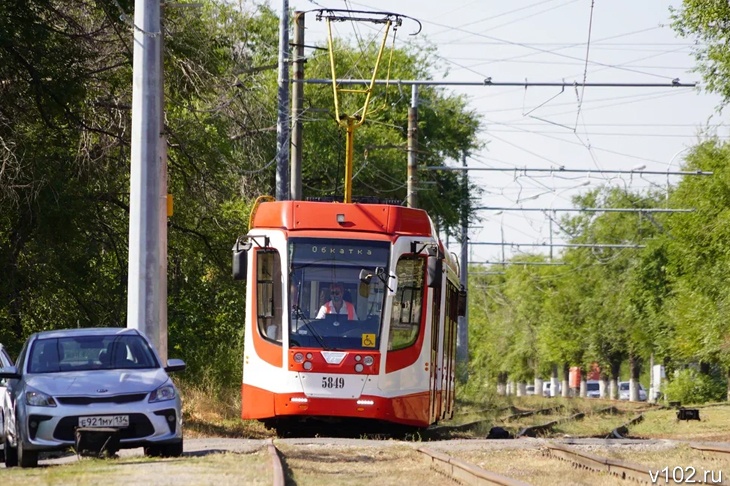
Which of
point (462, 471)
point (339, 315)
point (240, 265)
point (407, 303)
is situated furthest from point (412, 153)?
point (462, 471)

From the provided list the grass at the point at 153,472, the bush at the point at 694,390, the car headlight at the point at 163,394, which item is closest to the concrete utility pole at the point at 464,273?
the bush at the point at 694,390

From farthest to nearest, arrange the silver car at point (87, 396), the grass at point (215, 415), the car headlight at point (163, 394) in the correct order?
the grass at point (215, 415), the car headlight at point (163, 394), the silver car at point (87, 396)

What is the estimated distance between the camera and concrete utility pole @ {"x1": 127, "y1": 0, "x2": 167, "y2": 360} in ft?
60.2

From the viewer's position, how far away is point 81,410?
1445 cm

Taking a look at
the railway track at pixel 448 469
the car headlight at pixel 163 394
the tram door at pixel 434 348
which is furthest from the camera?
the tram door at pixel 434 348

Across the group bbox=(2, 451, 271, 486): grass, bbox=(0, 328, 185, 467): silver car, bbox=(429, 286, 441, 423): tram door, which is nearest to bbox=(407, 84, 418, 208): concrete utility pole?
bbox=(429, 286, 441, 423): tram door

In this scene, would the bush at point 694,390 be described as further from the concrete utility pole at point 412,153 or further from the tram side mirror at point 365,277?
the tram side mirror at point 365,277

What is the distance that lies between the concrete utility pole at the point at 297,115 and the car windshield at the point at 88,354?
11542 mm

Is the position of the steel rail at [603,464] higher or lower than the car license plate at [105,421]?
lower

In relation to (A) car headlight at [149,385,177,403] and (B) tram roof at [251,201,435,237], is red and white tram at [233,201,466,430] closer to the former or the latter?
(B) tram roof at [251,201,435,237]

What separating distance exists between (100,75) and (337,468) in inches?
501

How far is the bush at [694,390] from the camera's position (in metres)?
59.3

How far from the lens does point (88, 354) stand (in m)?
15.6

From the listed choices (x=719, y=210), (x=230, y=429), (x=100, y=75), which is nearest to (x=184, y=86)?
(x=100, y=75)
